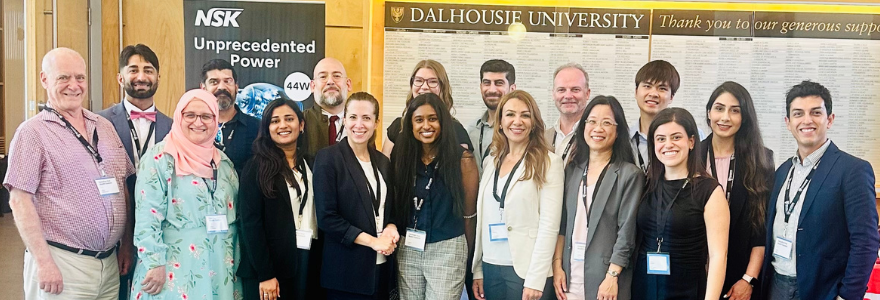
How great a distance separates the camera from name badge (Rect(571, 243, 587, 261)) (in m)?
3.66

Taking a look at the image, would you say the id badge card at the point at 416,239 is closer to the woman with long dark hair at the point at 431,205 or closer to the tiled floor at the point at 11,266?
the woman with long dark hair at the point at 431,205

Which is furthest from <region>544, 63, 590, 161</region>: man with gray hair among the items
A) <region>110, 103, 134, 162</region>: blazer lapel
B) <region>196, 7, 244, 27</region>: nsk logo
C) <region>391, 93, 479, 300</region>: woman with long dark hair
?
<region>110, 103, 134, 162</region>: blazer lapel

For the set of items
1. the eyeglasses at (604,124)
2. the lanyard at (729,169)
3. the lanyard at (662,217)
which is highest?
the eyeglasses at (604,124)

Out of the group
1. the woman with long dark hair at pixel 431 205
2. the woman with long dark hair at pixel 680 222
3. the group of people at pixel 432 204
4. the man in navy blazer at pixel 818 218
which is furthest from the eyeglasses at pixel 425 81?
the man in navy blazer at pixel 818 218

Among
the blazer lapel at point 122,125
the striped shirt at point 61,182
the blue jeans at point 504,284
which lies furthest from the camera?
the blazer lapel at point 122,125

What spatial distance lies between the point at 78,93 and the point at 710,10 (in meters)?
3.82

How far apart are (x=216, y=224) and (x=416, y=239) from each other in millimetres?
1106

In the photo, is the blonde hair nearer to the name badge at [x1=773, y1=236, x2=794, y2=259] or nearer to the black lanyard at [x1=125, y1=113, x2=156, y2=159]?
the name badge at [x1=773, y1=236, x2=794, y2=259]

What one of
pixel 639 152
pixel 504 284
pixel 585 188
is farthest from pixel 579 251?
pixel 639 152

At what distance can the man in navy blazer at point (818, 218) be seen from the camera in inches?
132

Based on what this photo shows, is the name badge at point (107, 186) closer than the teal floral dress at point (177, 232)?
No

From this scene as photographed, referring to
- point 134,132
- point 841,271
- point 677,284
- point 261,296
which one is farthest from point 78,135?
point 841,271

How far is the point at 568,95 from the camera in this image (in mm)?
4129

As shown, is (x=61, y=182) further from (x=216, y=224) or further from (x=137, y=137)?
(x=216, y=224)
